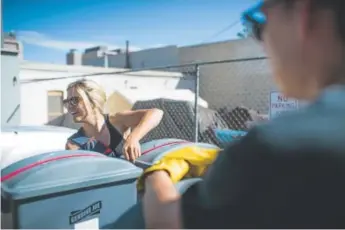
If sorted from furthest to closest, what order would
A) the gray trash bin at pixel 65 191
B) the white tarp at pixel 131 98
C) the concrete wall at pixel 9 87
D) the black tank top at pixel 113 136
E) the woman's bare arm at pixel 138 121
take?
the white tarp at pixel 131 98 < the concrete wall at pixel 9 87 < the black tank top at pixel 113 136 < the woman's bare arm at pixel 138 121 < the gray trash bin at pixel 65 191

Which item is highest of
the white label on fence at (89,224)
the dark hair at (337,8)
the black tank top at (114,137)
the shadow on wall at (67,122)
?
the dark hair at (337,8)

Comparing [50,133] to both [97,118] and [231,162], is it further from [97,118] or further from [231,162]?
[231,162]

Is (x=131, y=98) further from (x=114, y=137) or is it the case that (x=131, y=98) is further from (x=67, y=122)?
(x=114, y=137)

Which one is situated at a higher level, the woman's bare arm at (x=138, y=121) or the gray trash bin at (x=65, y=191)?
the woman's bare arm at (x=138, y=121)

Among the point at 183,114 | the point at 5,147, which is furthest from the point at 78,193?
the point at 183,114

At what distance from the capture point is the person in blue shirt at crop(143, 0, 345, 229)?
2.35 ft

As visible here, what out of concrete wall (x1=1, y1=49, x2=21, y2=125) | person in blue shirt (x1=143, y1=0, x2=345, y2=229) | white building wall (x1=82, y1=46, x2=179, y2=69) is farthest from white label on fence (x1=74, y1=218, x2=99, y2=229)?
white building wall (x1=82, y1=46, x2=179, y2=69)

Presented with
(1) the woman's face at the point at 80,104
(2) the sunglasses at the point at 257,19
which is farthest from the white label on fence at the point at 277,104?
(2) the sunglasses at the point at 257,19

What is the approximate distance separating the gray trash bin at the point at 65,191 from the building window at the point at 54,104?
12503mm

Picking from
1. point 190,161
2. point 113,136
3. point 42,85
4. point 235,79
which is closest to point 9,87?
point 113,136

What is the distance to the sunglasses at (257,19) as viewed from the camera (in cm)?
91

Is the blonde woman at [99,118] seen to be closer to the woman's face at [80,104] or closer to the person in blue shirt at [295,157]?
the woman's face at [80,104]

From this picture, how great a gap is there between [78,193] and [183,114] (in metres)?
7.49

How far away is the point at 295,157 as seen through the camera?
2.34 feet
